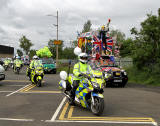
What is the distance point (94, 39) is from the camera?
61.6 feet

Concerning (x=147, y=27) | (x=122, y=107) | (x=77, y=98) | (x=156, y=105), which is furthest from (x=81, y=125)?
(x=147, y=27)

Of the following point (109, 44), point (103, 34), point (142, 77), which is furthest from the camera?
point (109, 44)

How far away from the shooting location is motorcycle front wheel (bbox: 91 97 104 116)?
253 inches

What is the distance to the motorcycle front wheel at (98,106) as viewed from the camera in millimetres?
6438

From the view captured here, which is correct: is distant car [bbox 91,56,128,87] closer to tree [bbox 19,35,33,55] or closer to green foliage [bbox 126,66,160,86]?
green foliage [bbox 126,66,160,86]

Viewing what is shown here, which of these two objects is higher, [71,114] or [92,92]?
[92,92]

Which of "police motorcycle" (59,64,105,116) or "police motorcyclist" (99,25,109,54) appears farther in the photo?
"police motorcyclist" (99,25,109,54)

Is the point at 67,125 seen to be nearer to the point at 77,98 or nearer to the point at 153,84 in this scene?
the point at 77,98

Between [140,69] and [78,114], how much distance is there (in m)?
12.6

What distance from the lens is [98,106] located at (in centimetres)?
652

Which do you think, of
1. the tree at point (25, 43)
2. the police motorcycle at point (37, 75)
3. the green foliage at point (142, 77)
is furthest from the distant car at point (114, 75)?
the tree at point (25, 43)

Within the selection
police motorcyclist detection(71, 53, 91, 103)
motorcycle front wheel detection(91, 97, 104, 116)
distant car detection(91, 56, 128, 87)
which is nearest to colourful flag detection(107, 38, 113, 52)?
distant car detection(91, 56, 128, 87)

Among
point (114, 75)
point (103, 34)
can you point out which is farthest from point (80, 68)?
point (103, 34)

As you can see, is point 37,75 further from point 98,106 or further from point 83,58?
point 98,106
